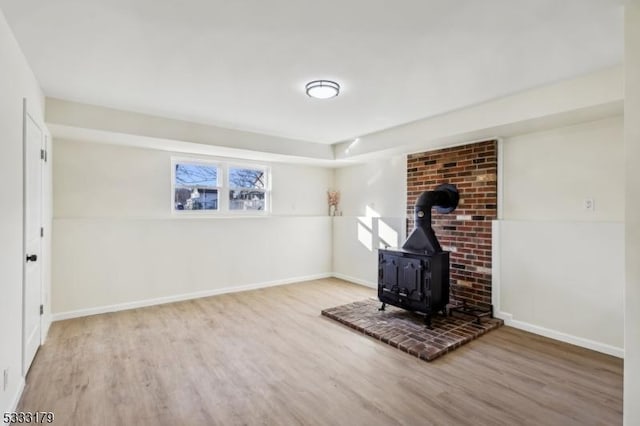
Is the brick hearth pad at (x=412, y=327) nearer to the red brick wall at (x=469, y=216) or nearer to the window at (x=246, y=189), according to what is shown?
the red brick wall at (x=469, y=216)

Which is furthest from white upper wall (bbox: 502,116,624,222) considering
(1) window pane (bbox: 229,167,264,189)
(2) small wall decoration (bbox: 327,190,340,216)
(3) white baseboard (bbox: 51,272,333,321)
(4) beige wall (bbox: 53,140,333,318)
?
(1) window pane (bbox: 229,167,264,189)

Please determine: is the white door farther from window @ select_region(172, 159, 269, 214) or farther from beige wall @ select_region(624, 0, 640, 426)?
beige wall @ select_region(624, 0, 640, 426)

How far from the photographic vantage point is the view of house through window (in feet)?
15.9

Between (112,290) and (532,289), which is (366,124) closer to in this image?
(532,289)

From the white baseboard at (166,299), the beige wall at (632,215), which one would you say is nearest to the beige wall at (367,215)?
the white baseboard at (166,299)

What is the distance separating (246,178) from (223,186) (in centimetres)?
44

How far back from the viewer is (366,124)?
Answer: 4234mm

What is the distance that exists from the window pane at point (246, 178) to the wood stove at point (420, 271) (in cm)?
260

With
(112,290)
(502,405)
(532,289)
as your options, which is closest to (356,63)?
(502,405)

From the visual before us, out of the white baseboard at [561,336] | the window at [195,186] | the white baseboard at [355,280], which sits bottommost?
the white baseboard at [561,336]

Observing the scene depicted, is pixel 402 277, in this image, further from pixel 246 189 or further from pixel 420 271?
pixel 246 189

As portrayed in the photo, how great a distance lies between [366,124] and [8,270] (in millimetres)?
3659

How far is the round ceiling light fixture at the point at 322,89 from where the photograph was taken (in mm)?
2879

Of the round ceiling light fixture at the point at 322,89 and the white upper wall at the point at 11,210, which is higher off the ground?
the round ceiling light fixture at the point at 322,89
